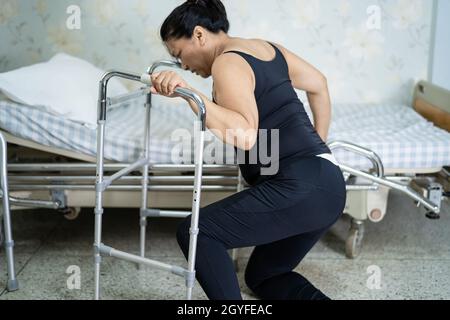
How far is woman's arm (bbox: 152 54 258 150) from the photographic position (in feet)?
4.84

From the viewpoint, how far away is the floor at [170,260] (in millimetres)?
2135

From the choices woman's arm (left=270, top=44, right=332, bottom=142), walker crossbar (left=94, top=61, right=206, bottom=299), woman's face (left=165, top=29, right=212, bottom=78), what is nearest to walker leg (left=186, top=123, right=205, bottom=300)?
walker crossbar (left=94, top=61, right=206, bottom=299)

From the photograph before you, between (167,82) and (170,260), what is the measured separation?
1.11 m

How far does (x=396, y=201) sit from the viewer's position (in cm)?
321

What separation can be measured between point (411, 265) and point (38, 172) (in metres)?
1.62

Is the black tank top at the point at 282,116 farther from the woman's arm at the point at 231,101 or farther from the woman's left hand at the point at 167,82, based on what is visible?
the woman's left hand at the point at 167,82

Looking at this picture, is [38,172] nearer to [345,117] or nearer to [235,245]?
[235,245]

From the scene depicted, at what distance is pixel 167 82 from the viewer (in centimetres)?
149

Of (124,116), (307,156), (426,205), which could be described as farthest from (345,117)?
(307,156)

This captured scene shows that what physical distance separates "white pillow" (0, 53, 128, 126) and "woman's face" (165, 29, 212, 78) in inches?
28.2

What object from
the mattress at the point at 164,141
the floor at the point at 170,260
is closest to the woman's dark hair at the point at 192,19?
the mattress at the point at 164,141

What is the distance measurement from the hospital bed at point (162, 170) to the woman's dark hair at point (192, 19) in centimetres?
54

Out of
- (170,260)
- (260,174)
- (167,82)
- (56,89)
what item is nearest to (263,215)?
(260,174)

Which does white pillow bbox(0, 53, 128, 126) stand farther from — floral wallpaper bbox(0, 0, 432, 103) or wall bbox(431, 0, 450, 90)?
wall bbox(431, 0, 450, 90)
